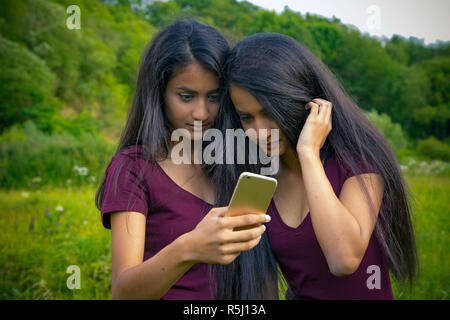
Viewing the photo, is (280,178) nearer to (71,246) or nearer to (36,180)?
(71,246)

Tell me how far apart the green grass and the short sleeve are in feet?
4.89

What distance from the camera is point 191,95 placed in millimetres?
1641

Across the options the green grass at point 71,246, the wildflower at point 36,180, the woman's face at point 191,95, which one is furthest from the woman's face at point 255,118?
the wildflower at point 36,180

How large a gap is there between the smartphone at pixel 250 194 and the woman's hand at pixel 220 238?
0.02 metres

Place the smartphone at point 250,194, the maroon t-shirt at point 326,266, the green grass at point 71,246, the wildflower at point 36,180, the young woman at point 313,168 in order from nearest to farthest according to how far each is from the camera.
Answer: the smartphone at point 250,194
the young woman at point 313,168
the maroon t-shirt at point 326,266
the green grass at point 71,246
the wildflower at point 36,180

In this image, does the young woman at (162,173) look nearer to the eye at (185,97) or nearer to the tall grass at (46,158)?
the eye at (185,97)

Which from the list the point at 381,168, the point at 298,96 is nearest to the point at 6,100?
the point at 298,96

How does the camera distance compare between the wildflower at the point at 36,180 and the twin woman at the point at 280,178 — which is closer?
the twin woman at the point at 280,178

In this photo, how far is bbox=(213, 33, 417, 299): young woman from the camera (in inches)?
58.5

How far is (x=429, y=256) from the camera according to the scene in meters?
3.01

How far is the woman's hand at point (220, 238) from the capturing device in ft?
3.84

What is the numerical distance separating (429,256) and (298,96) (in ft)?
6.83

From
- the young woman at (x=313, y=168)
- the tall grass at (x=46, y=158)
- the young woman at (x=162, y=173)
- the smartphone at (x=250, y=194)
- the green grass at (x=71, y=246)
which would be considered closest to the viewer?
the smartphone at (x=250, y=194)
